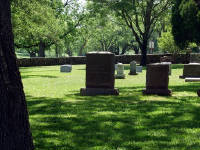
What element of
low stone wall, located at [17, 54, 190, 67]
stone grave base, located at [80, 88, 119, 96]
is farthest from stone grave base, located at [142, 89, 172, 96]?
low stone wall, located at [17, 54, 190, 67]

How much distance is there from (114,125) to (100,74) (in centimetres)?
628

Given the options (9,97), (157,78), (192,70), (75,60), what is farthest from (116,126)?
(75,60)

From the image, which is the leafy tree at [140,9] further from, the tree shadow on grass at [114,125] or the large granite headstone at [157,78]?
the tree shadow on grass at [114,125]

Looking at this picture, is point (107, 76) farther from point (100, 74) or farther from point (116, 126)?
point (116, 126)

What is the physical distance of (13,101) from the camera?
5066 millimetres

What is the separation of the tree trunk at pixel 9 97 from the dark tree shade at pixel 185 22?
2797 centimetres

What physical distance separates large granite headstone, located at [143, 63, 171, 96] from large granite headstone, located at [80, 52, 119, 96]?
141 cm

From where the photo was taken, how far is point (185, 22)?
111 feet

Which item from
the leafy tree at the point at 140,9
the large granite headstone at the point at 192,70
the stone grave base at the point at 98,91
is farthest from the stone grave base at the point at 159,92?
the leafy tree at the point at 140,9

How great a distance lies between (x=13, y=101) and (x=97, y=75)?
9.05m

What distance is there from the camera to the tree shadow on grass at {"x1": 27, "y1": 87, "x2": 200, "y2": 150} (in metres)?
6.33

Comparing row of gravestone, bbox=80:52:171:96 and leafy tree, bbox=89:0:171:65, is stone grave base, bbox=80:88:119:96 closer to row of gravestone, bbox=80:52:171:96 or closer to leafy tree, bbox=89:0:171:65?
row of gravestone, bbox=80:52:171:96

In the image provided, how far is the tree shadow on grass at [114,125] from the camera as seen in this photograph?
633 cm

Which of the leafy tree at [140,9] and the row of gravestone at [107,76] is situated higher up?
the leafy tree at [140,9]
